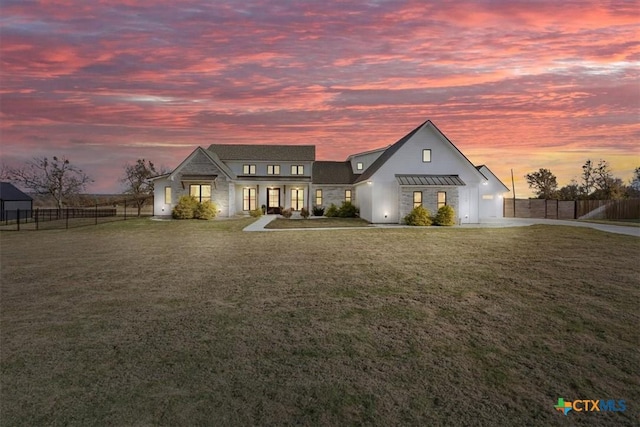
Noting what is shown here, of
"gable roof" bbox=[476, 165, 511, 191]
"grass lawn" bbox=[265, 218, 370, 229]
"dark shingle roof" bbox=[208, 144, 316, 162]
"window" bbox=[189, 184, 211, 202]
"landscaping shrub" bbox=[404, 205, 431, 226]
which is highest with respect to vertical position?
"dark shingle roof" bbox=[208, 144, 316, 162]

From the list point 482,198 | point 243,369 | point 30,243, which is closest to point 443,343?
point 243,369

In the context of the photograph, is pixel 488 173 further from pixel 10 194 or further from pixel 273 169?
pixel 10 194

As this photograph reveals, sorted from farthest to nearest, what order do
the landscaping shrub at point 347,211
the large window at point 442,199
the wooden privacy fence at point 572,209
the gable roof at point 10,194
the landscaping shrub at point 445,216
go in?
the gable roof at point 10,194
the landscaping shrub at point 347,211
the wooden privacy fence at point 572,209
the large window at point 442,199
the landscaping shrub at point 445,216

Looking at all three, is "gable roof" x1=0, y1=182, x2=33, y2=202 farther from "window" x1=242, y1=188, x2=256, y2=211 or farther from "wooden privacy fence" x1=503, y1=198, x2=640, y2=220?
"wooden privacy fence" x1=503, y1=198, x2=640, y2=220

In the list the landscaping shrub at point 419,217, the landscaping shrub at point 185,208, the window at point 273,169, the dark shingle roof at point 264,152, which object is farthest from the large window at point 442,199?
the landscaping shrub at point 185,208

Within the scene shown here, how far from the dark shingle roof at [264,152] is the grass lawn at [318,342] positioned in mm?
27203

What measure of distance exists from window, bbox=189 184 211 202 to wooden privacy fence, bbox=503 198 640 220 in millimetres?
28372

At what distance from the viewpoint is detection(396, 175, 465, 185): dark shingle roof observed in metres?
25.1

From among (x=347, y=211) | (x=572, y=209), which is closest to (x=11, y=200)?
(x=347, y=211)

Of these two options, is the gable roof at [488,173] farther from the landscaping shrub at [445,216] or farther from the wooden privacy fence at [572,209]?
the landscaping shrub at [445,216]

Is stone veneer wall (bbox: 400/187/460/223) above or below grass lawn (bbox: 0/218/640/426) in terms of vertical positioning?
above

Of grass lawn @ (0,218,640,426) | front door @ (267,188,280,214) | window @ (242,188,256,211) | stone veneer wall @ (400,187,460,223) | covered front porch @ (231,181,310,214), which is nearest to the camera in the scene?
grass lawn @ (0,218,640,426)

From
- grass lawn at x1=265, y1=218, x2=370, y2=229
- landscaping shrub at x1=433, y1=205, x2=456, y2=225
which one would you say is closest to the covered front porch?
grass lawn at x1=265, y1=218, x2=370, y2=229

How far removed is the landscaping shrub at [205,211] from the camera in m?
29.3
